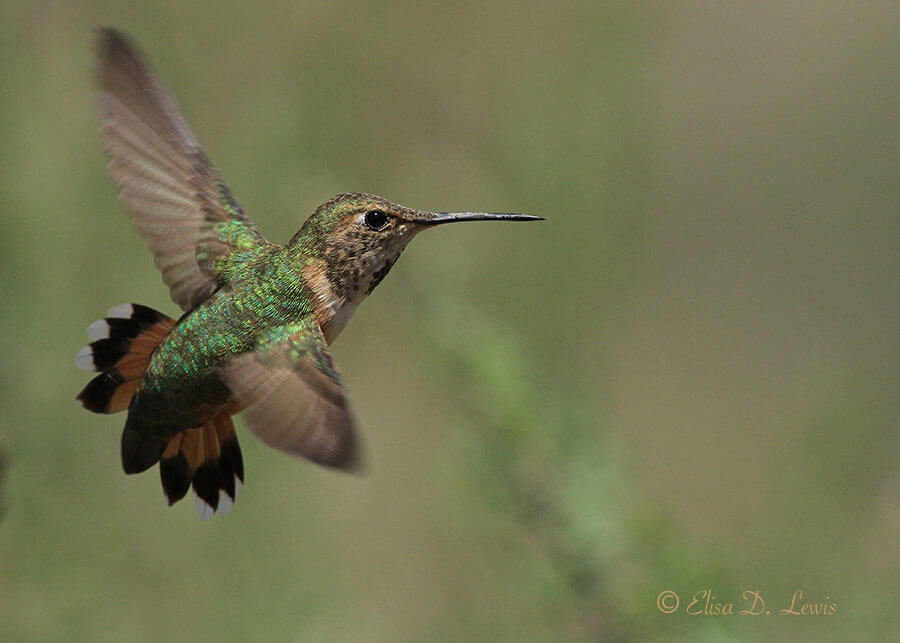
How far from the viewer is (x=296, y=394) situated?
149 cm

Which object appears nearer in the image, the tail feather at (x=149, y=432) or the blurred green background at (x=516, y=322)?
the tail feather at (x=149, y=432)

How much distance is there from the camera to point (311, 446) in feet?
4.24

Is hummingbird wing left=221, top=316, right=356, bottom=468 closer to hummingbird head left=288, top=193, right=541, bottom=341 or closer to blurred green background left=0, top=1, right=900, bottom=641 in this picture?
hummingbird head left=288, top=193, right=541, bottom=341

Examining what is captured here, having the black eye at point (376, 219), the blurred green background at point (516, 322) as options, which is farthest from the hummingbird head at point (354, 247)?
the blurred green background at point (516, 322)

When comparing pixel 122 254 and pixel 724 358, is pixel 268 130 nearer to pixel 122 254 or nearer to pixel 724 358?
pixel 122 254

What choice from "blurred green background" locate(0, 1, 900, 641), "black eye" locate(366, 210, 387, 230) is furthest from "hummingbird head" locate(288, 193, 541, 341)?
"blurred green background" locate(0, 1, 900, 641)

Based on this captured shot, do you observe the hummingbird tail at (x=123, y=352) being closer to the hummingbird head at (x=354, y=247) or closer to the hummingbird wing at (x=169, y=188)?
the hummingbird wing at (x=169, y=188)

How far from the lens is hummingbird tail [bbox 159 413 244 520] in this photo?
6.01ft

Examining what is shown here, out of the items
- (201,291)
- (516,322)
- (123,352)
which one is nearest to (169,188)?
(201,291)

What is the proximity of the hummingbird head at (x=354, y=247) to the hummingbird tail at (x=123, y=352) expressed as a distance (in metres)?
0.34

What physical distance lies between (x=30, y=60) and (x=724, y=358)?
2.99 metres

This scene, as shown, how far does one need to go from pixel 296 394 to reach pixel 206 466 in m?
0.49

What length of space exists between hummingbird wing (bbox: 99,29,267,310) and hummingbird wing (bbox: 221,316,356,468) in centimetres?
33

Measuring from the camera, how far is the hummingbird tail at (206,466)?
1.83 metres
